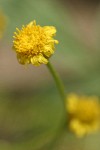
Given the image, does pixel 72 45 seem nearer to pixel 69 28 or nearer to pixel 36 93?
pixel 69 28

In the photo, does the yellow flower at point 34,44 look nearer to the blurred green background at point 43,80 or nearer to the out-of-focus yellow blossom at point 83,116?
the out-of-focus yellow blossom at point 83,116

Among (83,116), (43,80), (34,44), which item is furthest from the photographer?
(43,80)

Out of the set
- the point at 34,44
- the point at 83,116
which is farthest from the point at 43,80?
the point at 34,44

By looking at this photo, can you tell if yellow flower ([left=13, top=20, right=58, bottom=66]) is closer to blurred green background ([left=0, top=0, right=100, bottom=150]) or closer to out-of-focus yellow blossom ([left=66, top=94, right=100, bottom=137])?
out-of-focus yellow blossom ([left=66, top=94, right=100, bottom=137])

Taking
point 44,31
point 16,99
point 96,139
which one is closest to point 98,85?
point 96,139

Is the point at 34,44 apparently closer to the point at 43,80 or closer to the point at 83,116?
the point at 83,116

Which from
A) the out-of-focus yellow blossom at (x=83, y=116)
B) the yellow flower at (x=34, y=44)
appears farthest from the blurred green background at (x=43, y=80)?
the yellow flower at (x=34, y=44)
